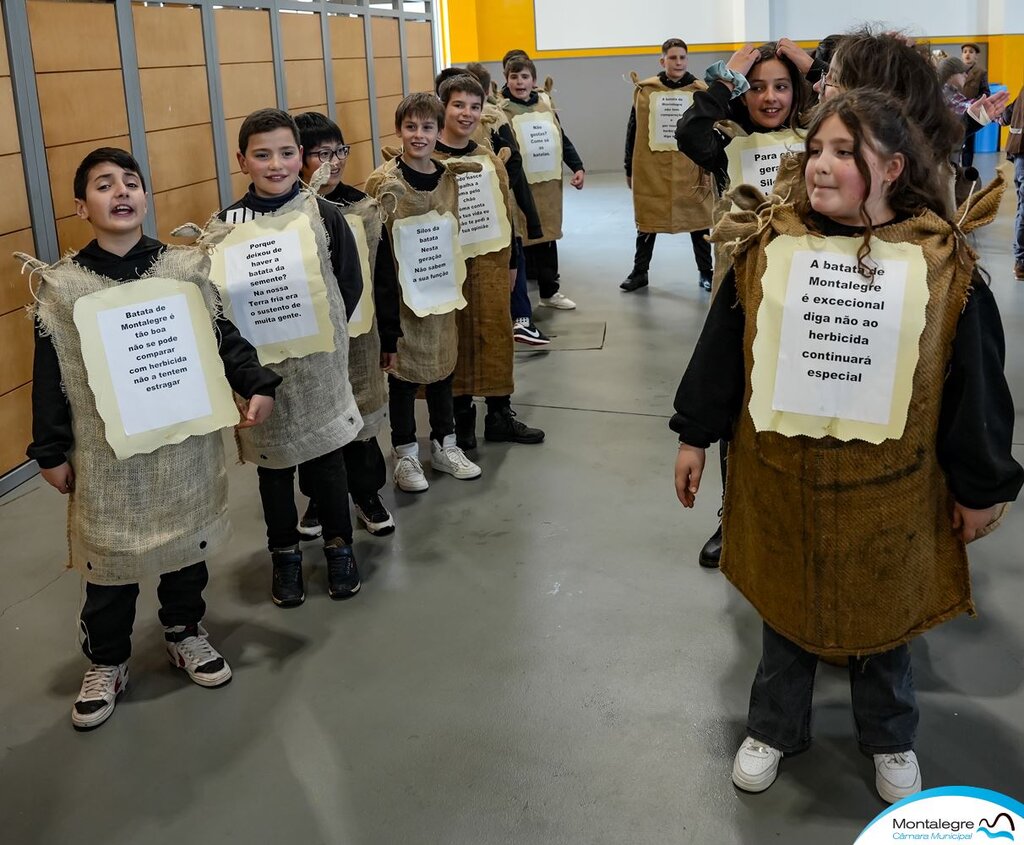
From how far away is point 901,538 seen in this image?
6.22 ft

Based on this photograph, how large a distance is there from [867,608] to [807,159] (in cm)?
79

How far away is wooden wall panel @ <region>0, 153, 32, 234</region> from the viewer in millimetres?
3639

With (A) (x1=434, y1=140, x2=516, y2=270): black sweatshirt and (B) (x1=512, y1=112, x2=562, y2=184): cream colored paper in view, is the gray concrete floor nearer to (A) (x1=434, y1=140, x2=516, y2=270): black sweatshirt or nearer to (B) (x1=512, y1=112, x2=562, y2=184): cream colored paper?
(A) (x1=434, y1=140, x2=516, y2=270): black sweatshirt

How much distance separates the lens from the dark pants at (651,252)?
6.38 metres

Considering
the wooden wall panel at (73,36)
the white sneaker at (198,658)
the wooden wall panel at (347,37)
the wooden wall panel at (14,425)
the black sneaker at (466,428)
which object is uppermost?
the wooden wall panel at (347,37)

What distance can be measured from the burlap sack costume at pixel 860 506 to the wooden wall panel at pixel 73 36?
2865 millimetres

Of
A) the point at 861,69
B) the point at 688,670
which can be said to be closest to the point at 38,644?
the point at 688,670

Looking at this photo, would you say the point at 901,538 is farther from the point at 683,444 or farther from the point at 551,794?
the point at 551,794

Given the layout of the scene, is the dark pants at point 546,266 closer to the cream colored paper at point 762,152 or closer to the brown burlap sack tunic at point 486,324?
the brown burlap sack tunic at point 486,324

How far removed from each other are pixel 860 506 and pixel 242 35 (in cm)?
431

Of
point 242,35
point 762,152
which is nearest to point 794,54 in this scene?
point 762,152

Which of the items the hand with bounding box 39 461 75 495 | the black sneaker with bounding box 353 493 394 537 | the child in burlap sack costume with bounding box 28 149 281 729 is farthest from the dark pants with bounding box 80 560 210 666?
the black sneaker with bounding box 353 493 394 537

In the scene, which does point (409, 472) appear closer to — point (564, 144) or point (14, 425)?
point (14, 425)

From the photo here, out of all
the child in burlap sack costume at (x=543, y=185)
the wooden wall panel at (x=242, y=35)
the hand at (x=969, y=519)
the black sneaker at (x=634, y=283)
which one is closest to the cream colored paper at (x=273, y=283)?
the hand at (x=969, y=519)
